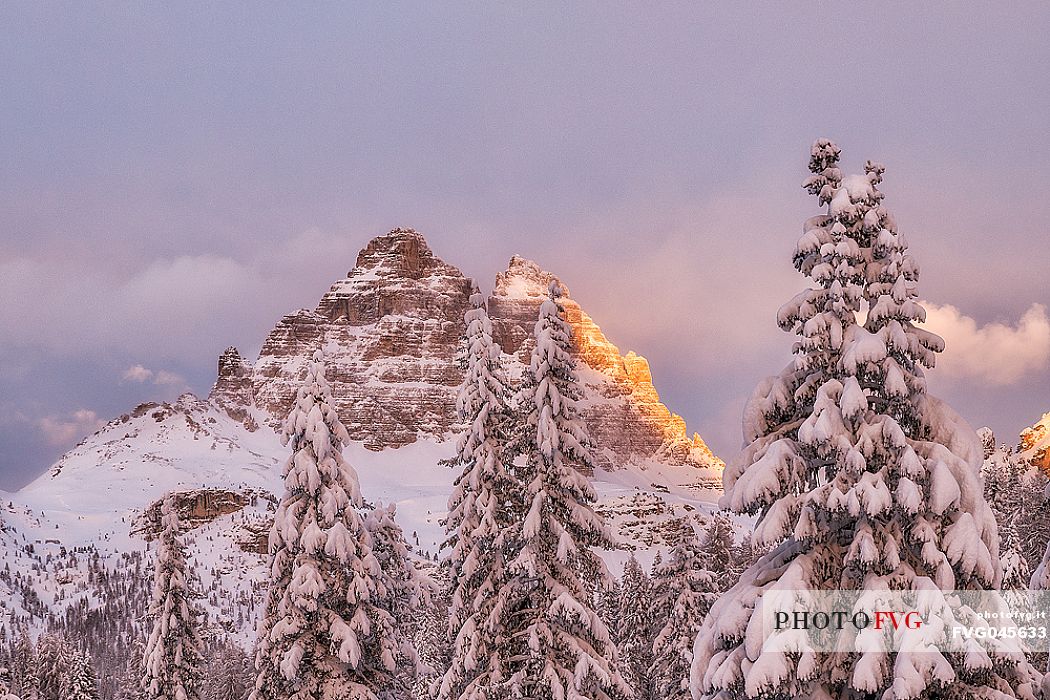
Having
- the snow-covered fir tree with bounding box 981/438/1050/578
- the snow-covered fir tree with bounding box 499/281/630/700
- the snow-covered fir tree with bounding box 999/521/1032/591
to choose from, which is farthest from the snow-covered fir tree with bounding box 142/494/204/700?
the snow-covered fir tree with bounding box 981/438/1050/578

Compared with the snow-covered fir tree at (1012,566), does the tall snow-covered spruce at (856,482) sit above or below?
below

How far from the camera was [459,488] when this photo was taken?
2328cm

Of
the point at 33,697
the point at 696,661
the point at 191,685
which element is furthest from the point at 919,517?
the point at 33,697

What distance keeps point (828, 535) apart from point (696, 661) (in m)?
2.04

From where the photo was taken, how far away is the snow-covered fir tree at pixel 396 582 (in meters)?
24.2

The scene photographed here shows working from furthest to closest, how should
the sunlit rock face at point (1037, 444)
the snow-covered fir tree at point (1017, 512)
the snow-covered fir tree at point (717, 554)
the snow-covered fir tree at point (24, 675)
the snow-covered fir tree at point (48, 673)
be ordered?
the sunlit rock face at point (1037, 444) → the snow-covered fir tree at point (24, 675) → the snow-covered fir tree at point (48, 673) → the snow-covered fir tree at point (1017, 512) → the snow-covered fir tree at point (717, 554)

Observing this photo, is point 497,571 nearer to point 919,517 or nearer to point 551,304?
point 551,304

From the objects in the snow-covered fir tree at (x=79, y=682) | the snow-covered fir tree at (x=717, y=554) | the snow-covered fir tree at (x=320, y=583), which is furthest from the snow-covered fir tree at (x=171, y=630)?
the snow-covered fir tree at (x=79, y=682)

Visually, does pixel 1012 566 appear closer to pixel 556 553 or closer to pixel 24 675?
pixel 556 553

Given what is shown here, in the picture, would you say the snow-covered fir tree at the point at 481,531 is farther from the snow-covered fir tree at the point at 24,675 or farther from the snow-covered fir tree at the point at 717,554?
the snow-covered fir tree at the point at 24,675

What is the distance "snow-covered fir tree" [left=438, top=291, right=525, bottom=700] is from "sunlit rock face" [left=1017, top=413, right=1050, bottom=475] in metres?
150

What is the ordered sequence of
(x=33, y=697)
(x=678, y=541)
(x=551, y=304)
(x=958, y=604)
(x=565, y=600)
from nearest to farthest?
(x=958, y=604), (x=565, y=600), (x=551, y=304), (x=678, y=541), (x=33, y=697)

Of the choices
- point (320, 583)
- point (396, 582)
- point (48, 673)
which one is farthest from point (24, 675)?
point (320, 583)

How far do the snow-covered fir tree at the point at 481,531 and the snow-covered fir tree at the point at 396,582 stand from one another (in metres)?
1.49
